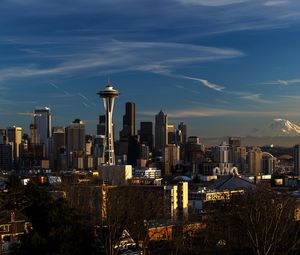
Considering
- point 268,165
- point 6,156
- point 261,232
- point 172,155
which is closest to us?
point 261,232

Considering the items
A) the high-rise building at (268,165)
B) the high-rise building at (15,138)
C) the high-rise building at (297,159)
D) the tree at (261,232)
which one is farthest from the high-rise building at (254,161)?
the tree at (261,232)

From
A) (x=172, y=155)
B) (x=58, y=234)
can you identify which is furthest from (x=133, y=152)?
(x=58, y=234)

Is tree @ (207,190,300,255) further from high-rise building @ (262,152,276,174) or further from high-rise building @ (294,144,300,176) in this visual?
high-rise building @ (262,152,276,174)

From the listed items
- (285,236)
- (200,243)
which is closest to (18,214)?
(200,243)

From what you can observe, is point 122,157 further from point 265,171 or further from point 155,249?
point 155,249

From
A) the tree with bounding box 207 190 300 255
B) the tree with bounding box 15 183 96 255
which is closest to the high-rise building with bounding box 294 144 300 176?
the tree with bounding box 207 190 300 255

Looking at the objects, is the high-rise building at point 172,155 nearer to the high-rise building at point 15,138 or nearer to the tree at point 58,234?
the high-rise building at point 15,138

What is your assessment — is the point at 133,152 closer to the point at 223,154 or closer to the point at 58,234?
the point at 223,154

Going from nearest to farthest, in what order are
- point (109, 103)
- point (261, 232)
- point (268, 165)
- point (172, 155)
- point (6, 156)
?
1. point (261, 232)
2. point (109, 103)
3. point (6, 156)
4. point (172, 155)
5. point (268, 165)
